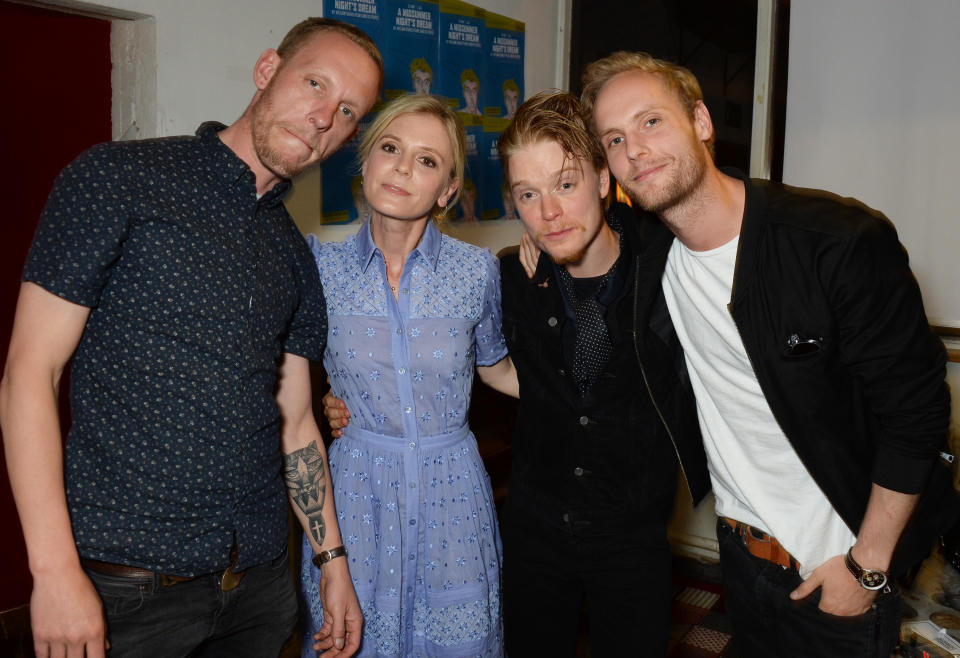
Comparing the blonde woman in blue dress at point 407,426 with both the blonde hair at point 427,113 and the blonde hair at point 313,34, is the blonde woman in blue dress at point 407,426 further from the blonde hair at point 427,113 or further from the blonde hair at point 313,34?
the blonde hair at point 313,34

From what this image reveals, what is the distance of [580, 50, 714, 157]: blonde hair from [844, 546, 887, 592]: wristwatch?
99 centimetres

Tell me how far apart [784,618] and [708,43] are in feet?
10.2

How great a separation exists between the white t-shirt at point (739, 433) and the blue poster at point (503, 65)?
7.01 ft

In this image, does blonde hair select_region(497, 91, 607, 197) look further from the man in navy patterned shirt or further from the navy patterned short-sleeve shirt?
the navy patterned short-sleeve shirt

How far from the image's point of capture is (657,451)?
2.00 m

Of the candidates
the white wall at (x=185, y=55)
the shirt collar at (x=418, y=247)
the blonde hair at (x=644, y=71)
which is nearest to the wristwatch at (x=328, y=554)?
the shirt collar at (x=418, y=247)

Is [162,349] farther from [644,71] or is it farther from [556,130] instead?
[644,71]

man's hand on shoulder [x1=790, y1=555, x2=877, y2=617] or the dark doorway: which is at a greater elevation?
the dark doorway

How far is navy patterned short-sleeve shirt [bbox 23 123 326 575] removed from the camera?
133 centimetres

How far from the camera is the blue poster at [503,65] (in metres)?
3.70

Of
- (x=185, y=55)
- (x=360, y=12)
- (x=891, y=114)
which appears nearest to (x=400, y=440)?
(x=185, y=55)

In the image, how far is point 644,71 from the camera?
183 centimetres

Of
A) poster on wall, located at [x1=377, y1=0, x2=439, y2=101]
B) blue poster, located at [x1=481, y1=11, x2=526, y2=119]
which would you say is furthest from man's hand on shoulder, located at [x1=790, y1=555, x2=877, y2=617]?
blue poster, located at [x1=481, y1=11, x2=526, y2=119]

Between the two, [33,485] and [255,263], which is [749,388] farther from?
[33,485]
